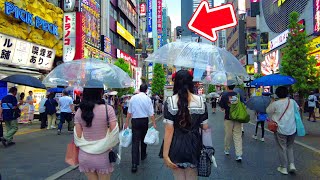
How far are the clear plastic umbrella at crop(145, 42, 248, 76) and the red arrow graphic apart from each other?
0.91 ft

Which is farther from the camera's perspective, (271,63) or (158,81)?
(158,81)

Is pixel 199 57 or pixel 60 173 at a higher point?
pixel 199 57

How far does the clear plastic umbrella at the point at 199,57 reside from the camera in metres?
6.29

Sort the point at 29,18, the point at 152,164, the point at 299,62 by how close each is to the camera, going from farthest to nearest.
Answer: the point at 29,18 → the point at 299,62 → the point at 152,164

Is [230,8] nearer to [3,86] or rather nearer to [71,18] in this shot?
[3,86]

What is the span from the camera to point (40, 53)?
21.9 m

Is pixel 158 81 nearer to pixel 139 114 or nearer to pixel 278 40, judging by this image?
pixel 278 40

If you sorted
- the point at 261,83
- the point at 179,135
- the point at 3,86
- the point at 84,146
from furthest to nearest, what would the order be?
the point at 3,86, the point at 261,83, the point at 84,146, the point at 179,135

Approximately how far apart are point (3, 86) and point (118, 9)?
32.1 metres

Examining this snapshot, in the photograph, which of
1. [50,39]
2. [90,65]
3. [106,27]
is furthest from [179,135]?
[106,27]

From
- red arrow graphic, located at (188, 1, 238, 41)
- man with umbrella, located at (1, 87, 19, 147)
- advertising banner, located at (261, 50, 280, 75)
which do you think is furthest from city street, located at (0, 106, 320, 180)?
advertising banner, located at (261, 50, 280, 75)

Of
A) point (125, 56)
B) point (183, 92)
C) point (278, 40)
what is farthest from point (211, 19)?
point (125, 56)

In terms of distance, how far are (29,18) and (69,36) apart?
437 centimetres

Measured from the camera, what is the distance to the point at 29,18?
20.2m
